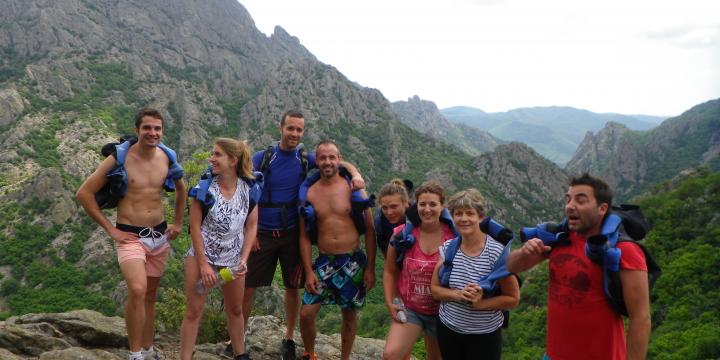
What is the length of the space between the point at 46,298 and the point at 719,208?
201 ft

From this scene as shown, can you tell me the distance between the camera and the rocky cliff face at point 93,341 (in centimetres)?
582

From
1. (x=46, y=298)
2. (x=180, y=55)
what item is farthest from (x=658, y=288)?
(x=180, y=55)

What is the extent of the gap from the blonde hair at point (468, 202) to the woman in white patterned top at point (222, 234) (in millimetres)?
2483

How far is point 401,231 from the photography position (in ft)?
16.3

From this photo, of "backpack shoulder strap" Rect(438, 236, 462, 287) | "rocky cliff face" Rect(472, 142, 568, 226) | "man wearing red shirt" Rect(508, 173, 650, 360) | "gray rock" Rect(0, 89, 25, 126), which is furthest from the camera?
"rocky cliff face" Rect(472, 142, 568, 226)

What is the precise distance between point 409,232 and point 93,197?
3.52m

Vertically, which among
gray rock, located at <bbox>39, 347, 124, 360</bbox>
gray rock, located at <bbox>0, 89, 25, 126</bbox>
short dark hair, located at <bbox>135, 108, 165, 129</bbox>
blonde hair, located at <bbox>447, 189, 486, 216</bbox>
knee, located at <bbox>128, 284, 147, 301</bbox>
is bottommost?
gray rock, located at <bbox>39, 347, 124, 360</bbox>

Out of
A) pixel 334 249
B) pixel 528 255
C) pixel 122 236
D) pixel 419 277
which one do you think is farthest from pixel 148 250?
pixel 528 255

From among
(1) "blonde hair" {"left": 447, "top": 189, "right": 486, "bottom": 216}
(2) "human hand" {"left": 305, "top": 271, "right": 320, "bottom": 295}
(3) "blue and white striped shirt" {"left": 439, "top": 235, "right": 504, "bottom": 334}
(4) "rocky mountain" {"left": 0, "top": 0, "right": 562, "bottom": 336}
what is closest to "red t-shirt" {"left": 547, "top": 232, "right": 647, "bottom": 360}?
(3) "blue and white striped shirt" {"left": 439, "top": 235, "right": 504, "bottom": 334}

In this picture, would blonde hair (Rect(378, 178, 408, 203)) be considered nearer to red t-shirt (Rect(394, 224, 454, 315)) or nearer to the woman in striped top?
red t-shirt (Rect(394, 224, 454, 315))

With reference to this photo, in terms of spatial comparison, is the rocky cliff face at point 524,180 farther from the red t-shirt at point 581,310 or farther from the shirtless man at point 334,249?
the red t-shirt at point 581,310

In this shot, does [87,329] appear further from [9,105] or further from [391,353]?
[9,105]

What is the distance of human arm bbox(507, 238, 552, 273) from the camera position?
3.69m

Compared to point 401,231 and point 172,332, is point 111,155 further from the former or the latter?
point 172,332
